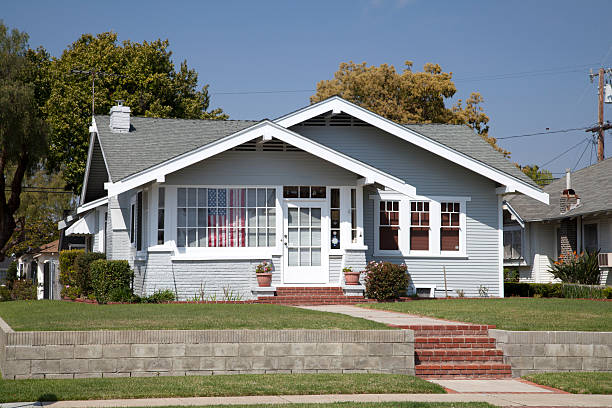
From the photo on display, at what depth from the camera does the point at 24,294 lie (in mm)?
29641

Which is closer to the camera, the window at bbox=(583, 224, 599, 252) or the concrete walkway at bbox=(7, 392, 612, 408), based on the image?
the concrete walkway at bbox=(7, 392, 612, 408)

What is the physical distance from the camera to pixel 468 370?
12.1m

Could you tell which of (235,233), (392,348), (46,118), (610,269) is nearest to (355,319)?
(392,348)

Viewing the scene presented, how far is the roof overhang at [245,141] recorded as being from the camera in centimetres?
1850

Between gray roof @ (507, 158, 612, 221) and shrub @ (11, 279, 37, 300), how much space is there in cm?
1978

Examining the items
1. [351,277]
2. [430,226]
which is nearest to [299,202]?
[351,277]

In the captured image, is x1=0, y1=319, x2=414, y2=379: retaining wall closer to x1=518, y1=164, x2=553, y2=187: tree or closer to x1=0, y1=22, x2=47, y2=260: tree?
x1=0, y1=22, x2=47, y2=260: tree

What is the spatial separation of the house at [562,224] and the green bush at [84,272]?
16.3 meters

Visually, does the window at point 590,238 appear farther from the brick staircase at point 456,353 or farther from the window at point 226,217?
the brick staircase at point 456,353

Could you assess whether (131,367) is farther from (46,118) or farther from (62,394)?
(46,118)

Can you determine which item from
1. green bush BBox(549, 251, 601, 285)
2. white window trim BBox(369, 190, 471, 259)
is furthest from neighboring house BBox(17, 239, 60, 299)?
green bush BBox(549, 251, 601, 285)

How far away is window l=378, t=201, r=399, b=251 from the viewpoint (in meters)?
22.0

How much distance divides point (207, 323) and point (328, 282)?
317 inches

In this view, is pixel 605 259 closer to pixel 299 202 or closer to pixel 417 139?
pixel 417 139
